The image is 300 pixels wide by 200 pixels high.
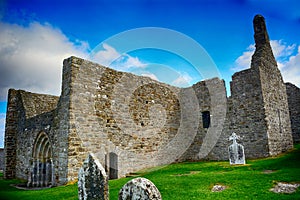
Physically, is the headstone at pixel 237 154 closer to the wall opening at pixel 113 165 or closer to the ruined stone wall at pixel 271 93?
the ruined stone wall at pixel 271 93

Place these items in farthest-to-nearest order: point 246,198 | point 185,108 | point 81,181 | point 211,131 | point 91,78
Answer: point 185,108
point 211,131
point 91,78
point 246,198
point 81,181

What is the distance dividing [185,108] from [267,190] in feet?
35.9

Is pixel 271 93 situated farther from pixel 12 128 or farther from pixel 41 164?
pixel 12 128

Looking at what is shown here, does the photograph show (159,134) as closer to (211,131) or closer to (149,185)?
(211,131)

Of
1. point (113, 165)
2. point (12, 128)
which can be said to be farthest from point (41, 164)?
point (12, 128)

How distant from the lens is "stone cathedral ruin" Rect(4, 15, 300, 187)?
10.4 meters

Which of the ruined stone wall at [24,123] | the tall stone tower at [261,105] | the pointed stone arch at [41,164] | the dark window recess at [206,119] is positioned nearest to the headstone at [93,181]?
the pointed stone arch at [41,164]

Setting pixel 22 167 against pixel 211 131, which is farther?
pixel 211 131

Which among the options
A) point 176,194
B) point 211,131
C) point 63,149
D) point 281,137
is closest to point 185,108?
point 211,131

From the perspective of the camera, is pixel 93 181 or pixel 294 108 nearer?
pixel 93 181

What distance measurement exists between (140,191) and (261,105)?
11479 millimetres

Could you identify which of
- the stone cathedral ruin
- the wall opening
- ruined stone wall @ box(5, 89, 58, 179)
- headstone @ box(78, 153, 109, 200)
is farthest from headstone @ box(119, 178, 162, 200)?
ruined stone wall @ box(5, 89, 58, 179)

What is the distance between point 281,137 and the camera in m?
13.9

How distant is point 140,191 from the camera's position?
12.2 feet
